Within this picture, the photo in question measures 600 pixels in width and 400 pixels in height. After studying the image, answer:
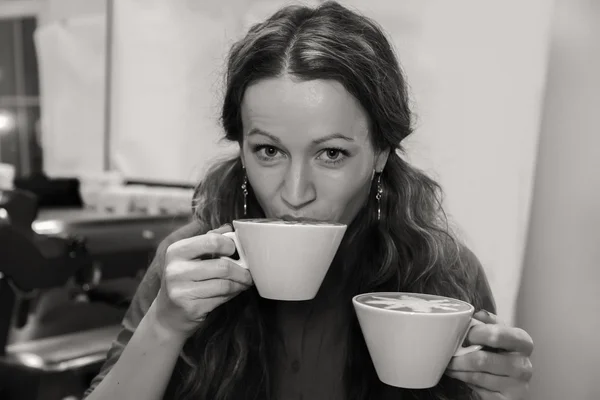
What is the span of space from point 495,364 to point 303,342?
42cm

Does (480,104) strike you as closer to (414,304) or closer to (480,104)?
(480,104)

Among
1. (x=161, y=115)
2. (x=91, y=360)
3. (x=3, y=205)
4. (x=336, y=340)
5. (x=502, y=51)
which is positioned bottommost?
(x=91, y=360)

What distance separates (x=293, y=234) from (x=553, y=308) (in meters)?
0.95

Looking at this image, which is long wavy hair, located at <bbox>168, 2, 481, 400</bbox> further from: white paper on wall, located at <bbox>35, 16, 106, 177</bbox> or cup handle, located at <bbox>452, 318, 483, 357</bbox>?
white paper on wall, located at <bbox>35, 16, 106, 177</bbox>

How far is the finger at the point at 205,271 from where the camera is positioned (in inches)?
27.5

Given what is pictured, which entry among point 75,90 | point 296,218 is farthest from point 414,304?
point 75,90

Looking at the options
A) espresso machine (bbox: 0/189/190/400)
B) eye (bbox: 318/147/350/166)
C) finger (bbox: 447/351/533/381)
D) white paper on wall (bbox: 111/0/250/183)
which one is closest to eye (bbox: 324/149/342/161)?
eye (bbox: 318/147/350/166)

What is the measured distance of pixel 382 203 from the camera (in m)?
1.04

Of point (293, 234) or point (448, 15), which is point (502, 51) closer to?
point (448, 15)

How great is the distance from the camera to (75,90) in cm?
A: 359

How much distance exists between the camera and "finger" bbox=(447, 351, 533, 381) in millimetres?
663

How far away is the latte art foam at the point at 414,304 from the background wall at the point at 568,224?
0.76 metres

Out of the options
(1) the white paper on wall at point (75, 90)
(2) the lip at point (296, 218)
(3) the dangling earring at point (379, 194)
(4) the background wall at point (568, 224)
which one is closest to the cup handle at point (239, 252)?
(2) the lip at point (296, 218)

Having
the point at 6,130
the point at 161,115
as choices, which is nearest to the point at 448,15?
the point at 161,115
